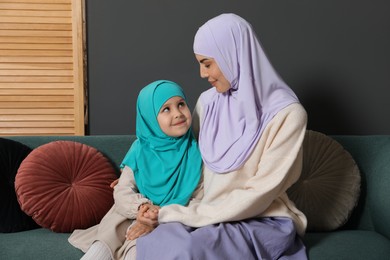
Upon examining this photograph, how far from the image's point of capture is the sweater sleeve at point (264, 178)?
198 cm

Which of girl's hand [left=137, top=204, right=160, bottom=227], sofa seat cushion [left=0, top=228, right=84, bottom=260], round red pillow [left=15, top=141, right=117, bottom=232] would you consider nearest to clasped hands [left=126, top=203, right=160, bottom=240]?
girl's hand [left=137, top=204, right=160, bottom=227]

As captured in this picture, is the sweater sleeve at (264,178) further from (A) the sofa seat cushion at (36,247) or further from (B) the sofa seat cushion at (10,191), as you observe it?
(B) the sofa seat cushion at (10,191)

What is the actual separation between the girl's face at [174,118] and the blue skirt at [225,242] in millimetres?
359

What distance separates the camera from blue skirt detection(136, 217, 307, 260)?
1.88m

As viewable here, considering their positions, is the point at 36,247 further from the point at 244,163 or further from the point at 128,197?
the point at 244,163

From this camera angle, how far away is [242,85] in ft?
6.68

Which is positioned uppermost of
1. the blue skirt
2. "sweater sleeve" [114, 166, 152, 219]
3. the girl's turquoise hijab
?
the girl's turquoise hijab

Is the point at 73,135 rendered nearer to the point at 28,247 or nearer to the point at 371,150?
the point at 28,247

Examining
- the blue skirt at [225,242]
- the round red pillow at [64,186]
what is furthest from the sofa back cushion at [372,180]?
the round red pillow at [64,186]

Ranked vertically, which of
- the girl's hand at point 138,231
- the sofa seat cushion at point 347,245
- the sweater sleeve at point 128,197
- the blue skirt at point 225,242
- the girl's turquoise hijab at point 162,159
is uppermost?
the girl's turquoise hijab at point 162,159

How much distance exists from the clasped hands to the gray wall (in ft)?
2.95

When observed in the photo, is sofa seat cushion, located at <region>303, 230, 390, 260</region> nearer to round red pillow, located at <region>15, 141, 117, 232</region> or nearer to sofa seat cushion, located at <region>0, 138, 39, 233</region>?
round red pillow, located at <region>15, 141, 117, 232</region>

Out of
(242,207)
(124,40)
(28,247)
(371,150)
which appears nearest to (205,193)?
(242,207)

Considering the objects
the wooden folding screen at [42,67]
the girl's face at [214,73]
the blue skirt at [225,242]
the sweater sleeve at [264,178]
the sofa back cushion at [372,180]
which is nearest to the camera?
the blue skirt at [225,242]
